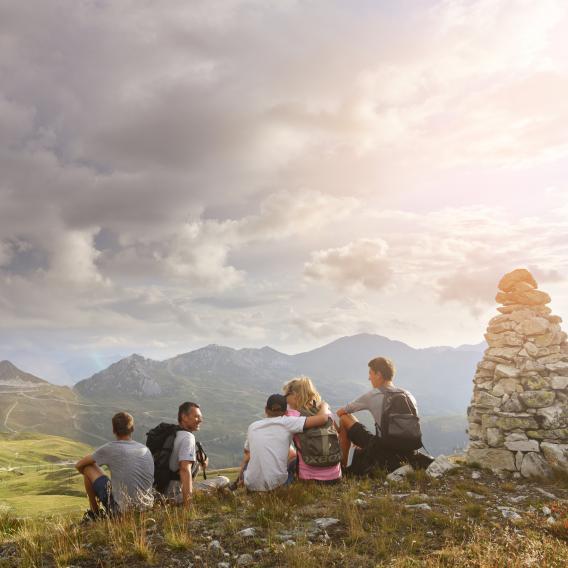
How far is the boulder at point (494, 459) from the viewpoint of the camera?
1472 cm

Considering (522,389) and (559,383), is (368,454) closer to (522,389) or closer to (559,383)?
(522,389)

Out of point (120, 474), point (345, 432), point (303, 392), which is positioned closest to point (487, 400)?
point (345, 432)

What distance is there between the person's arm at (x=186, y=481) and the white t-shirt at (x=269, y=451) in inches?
62.6

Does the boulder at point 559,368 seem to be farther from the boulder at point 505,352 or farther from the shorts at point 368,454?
the shorts at point 368,454

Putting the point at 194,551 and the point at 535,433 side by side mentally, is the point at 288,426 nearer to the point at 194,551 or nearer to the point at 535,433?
the point at 194,551

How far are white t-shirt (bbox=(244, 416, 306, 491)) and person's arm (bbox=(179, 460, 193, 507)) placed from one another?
5.22ft

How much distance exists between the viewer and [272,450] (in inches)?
416

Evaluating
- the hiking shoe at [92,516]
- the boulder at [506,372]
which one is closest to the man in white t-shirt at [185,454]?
the hiking shoe at [92,516]

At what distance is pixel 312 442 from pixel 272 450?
1.05 metres

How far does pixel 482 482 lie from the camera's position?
1348 cm

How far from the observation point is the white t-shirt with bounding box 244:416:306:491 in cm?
1045

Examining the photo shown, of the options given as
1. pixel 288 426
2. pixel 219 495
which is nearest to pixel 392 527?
pixel 288 426

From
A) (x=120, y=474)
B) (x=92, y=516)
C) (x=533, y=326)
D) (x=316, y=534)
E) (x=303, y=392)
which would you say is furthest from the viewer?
(x=533, y=326)

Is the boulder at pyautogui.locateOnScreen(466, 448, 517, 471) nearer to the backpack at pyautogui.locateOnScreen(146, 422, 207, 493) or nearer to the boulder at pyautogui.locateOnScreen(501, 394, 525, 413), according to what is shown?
the boulder at pyautogui.locateOnScreen(501, 394, 525, 413)
